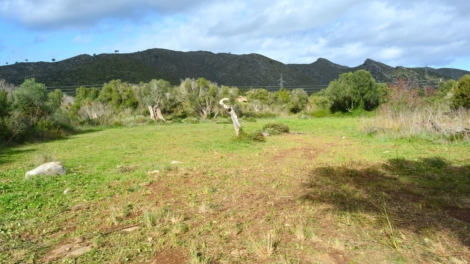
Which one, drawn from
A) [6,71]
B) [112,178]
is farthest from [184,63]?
[112,178]

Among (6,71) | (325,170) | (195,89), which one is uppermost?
(6,71)

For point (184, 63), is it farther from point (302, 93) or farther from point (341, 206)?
point (341, 206)

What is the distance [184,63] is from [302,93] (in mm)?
30894

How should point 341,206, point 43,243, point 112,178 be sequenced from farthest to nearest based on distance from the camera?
point 112,178 → point 341,206 → point 43,243

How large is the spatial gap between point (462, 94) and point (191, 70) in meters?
49.1

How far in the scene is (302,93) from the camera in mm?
44750

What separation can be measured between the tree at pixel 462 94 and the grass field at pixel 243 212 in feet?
62.5

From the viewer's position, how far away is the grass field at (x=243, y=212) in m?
3.45

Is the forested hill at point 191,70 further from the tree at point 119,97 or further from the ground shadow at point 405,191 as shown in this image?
the ground shadow at point 405,191

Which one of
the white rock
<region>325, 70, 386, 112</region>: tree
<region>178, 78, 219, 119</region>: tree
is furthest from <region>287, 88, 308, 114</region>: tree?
the white rock

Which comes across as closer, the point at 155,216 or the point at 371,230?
the point at 371,230

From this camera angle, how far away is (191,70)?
212 feet

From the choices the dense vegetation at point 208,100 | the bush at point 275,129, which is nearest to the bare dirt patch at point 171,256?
the bush at point 275,129

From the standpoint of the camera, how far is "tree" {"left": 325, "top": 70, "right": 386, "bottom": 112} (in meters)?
32.4
